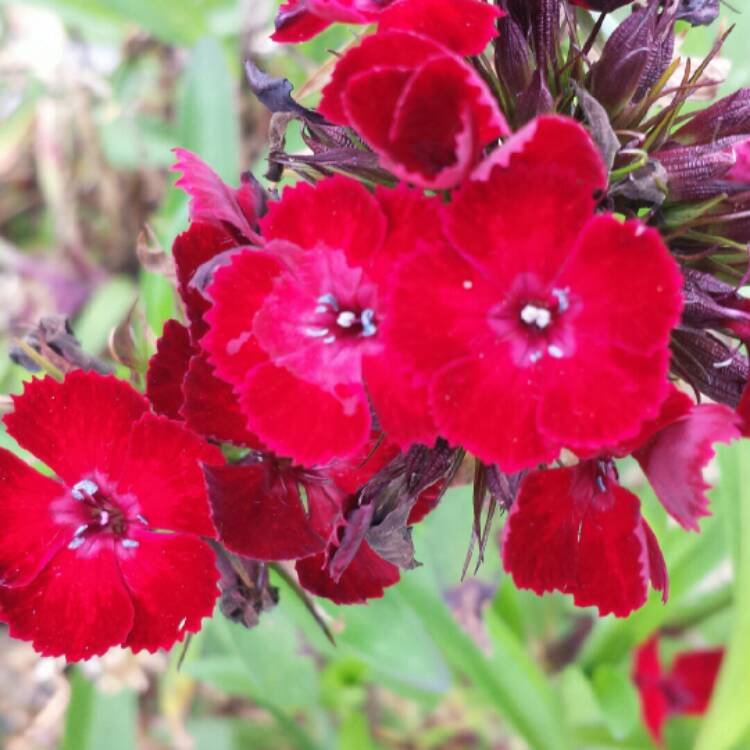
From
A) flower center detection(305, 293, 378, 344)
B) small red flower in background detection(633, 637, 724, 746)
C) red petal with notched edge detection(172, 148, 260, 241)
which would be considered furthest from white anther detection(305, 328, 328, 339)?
small red flower in background detection(633, 637, 724, 746)

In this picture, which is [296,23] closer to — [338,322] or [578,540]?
[338,322]

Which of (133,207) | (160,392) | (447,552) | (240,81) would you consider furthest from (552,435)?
(133,207)

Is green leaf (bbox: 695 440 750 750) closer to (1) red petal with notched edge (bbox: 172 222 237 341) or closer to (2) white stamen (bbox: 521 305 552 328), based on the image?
(2) white stamen (bbox: 521 305 552 328)

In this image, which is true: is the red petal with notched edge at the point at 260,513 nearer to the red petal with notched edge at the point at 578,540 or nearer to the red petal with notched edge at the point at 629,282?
the red petal with notched edge at the point at 578,540

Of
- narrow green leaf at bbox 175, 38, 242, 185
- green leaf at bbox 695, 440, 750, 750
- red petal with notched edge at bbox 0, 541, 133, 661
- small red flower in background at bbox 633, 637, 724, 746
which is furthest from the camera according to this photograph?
small red flower in background at bbox 633, 637, 724, 746

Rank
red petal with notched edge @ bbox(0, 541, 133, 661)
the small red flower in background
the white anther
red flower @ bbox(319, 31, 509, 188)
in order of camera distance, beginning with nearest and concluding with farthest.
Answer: red flower @ bbox(319, 31, 509, 188)
the white anther
red petal with notched edge @ bbox(0, 541, 133, 661)
the small red flower in background

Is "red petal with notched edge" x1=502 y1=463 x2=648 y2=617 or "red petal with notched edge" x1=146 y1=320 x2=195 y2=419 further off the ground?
"red petal with notched edge" x1=146 y1=320 x2=195 y2=419

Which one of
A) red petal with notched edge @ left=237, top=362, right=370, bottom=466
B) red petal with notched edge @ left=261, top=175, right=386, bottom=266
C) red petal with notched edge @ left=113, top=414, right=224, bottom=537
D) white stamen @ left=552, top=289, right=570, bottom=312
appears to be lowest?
red petal with notched edge @ left=113, top=414, right=224, bottom=537
